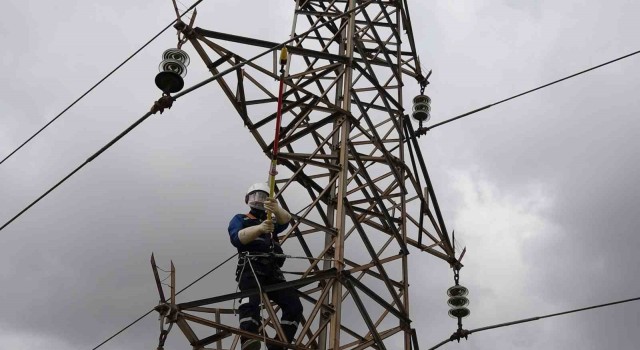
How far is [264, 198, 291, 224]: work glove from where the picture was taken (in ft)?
32.5

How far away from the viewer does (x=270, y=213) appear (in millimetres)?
9922

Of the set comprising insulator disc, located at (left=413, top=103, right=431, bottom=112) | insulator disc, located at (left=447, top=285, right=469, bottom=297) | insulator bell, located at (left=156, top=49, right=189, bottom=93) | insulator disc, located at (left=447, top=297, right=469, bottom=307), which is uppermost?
insulator disc, located at (left=413, top=103, right=431, bottom=112)

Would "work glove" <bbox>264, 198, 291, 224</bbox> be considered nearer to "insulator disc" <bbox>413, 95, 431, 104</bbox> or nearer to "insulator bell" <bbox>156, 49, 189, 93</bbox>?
"insulator bell" <bbox>156, 49, 189, 93</bbox>

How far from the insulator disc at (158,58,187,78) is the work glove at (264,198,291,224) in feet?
8.50

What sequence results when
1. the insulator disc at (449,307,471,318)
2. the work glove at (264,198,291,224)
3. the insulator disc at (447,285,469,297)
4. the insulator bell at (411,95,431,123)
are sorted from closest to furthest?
1. the work glove at (264,198,291,224)
2. the insulator disc at (449,307,471,318)
3. the insulator disc at (447,285,469,297)
4. the insulator bell at (411,95,431,123)

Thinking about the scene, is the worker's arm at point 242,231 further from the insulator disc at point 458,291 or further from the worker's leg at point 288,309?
the insulator disc at point 458,291

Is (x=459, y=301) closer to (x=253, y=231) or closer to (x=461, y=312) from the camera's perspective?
(x=461, y=312)

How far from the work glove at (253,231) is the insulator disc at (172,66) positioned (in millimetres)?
2586

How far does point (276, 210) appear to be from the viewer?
397 inches

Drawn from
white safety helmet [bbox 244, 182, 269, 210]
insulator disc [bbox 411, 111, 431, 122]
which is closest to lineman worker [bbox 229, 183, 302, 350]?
white safety helmet [bbox 244, 182, 269, 210]

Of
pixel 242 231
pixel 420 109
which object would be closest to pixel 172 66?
pixel 242 231

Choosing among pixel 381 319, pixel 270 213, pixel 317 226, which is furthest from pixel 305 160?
pixel 381 319

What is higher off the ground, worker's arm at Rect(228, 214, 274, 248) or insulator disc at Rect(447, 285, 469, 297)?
insulator disc at Rect(447, 285, 469, 297)

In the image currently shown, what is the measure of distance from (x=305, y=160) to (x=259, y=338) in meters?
3.08
